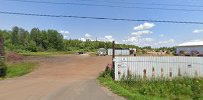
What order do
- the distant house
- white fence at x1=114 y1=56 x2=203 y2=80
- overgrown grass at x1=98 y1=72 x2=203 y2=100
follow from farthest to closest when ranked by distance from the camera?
the distant house → white fence at x1=114 y1=56 x2=203 y2=80 → overgrown grass at x1=98 y1=72 x2=203 y2=100

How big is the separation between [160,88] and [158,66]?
15.0 feet

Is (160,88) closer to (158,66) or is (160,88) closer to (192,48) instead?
(158,66)

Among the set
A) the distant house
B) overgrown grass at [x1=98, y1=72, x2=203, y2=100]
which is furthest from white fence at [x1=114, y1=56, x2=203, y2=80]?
the distant house

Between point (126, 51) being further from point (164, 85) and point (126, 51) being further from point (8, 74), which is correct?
point (164, 85)

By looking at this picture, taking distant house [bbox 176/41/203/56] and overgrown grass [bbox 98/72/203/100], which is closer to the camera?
overgrown grass [bbox 98/72/203/100]

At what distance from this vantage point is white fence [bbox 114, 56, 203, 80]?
74.8 feet

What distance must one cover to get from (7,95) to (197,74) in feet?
50.2

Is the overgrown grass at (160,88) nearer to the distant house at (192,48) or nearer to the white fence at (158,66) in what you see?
the white fence at (158,66)

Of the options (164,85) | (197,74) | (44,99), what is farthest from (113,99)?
(197,74)

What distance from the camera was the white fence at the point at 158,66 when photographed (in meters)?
22.8

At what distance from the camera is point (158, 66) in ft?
76.7

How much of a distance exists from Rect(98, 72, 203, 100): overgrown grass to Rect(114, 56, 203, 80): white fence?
2.74ft

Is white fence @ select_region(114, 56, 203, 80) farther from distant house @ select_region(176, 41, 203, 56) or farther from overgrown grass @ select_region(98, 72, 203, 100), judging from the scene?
distant house @ select_region(176, 41, 203, 56)

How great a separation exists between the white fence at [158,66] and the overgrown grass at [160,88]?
0.84m
